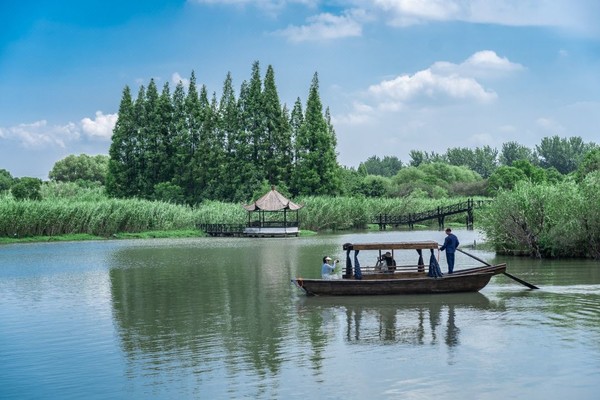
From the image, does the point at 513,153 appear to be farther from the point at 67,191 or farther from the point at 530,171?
the point at 67,191

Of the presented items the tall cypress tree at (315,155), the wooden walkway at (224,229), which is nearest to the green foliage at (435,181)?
the tall cypress tree at (315,155)

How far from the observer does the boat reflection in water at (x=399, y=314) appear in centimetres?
1591

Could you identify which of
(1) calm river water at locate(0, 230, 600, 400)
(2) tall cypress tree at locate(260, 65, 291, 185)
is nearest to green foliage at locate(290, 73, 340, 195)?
(2) tall cypress tree at locate(260, 65, 291, 185)

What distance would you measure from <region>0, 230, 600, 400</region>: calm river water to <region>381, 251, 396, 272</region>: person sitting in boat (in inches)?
46.9

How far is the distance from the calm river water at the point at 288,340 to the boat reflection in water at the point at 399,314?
48 millimetres

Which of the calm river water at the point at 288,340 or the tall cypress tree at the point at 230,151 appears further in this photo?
the tall cypress tree at the point at 230,151

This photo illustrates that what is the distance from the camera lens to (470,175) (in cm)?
13362

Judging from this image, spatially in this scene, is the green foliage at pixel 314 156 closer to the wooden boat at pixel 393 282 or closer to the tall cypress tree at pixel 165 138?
the tall cypress tree at pixel 165 138

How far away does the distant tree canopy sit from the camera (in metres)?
77.3

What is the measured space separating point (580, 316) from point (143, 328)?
10570 millimetres

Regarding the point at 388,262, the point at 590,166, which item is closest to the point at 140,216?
the point at 388,262

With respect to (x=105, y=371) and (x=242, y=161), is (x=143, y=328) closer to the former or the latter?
(x=105, y=371)

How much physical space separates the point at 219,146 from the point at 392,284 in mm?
60127

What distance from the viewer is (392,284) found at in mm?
21250
